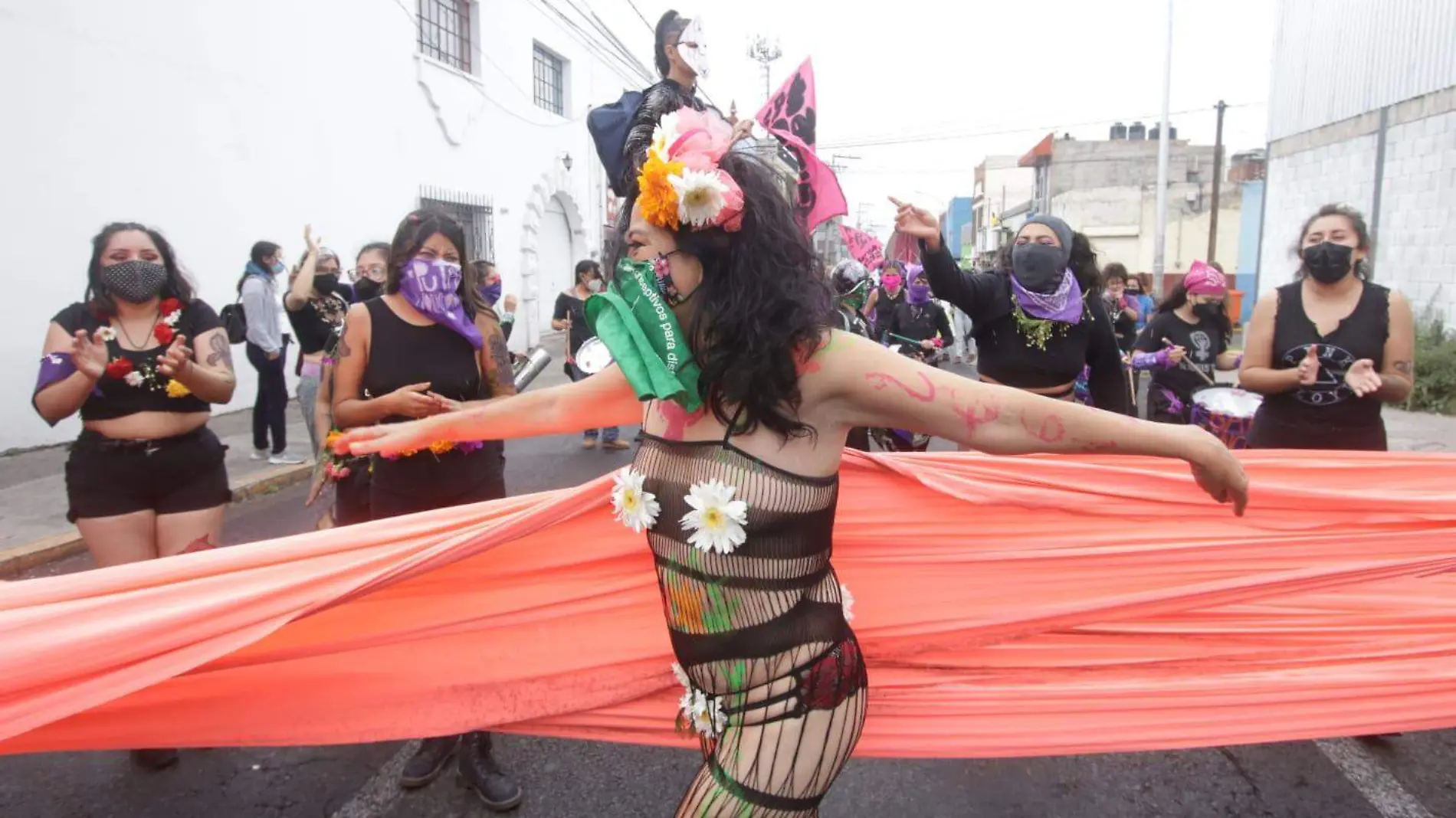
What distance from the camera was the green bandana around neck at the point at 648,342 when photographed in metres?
1.64

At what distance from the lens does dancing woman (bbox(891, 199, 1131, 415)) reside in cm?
413

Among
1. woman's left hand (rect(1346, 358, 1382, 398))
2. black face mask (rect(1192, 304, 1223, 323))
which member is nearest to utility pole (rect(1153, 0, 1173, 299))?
black face mask (rect(1192, 304, 1223, 323))

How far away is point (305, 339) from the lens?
744cm

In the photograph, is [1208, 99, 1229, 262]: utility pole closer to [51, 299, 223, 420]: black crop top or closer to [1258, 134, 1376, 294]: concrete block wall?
[1258, 134, 1376, 294]: concrete block wall

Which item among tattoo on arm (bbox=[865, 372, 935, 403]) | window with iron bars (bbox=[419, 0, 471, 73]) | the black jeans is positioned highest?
window with iron bars (bbox=[419, 0, 471, 73])

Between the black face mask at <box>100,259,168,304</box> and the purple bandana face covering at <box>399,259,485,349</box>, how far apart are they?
0.94 meters

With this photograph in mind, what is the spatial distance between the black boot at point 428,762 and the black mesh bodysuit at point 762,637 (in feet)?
5.20

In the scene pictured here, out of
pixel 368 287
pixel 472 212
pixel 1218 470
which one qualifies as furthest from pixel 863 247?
pixel 472 212

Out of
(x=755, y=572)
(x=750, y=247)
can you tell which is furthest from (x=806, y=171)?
(x=755, y=572)

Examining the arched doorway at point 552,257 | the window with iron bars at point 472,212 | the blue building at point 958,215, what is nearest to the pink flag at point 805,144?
the window with iron bars at point 472,212

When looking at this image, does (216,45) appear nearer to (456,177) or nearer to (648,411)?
(456,177)

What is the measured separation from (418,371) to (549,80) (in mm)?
18090

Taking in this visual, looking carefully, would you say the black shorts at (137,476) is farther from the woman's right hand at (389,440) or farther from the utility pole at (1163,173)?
the utility pole at (1163,173)

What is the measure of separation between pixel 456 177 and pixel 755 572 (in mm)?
15246
